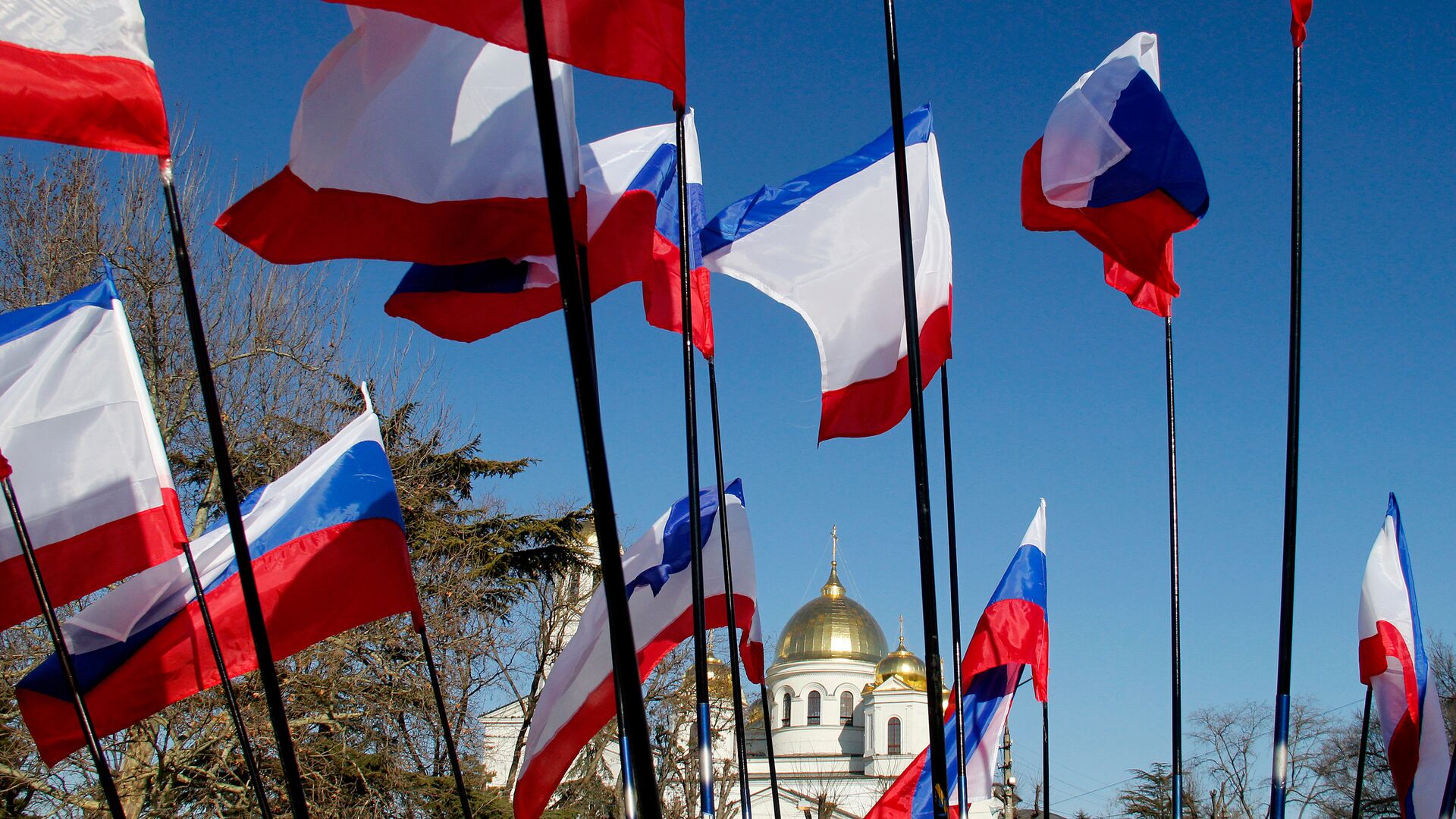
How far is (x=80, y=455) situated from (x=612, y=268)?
3159 millimetres

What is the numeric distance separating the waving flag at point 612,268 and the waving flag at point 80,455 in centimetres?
206

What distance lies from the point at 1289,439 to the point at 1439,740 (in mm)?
4467

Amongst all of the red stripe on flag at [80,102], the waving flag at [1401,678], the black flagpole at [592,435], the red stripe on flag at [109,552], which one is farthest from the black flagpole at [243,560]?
the waving flag at [1401,678]

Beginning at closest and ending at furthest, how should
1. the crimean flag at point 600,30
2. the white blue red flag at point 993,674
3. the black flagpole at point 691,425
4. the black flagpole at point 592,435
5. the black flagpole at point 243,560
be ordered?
the black flagpole at point 592,435 → the black flagpole at point 243,560 → the crimean flag at point 600,30 → the black flagpole at point 691,425 → the white blue red flag at point 993,674

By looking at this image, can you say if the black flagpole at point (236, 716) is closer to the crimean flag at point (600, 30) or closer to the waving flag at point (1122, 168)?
the crimean flag at point (600, 30)

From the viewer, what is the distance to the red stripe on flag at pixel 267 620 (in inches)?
239

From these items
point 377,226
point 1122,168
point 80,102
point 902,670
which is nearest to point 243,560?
point 80,102

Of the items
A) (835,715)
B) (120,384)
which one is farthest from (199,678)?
(835,715)

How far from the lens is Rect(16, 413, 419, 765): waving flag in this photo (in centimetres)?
609

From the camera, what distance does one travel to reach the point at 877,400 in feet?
21.3

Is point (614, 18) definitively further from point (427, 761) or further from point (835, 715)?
point (835, 715)

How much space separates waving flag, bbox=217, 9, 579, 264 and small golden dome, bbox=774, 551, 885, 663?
2268 inches

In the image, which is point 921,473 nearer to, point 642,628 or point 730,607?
point 730,607

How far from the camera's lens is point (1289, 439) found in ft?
15.0
